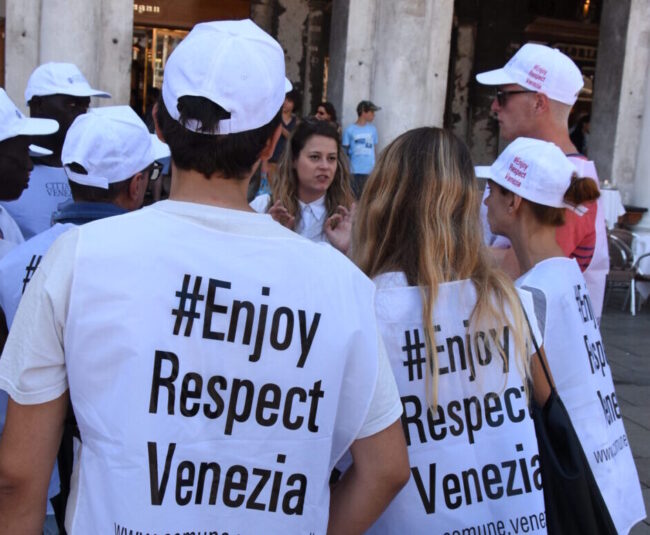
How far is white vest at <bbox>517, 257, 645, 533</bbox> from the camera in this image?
2375 millimetres

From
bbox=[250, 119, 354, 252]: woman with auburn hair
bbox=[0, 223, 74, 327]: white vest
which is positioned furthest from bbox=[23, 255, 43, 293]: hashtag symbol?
bbox=[250, 119, 354, 252]: woman with auburn hair

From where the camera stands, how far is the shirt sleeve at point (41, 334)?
4.62 feet

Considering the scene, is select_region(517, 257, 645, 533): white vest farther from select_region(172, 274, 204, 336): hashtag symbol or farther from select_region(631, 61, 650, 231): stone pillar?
select_region(631, 61, 650, 231): stone pillar

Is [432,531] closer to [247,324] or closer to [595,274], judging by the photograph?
[247,324]

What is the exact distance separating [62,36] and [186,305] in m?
7.42

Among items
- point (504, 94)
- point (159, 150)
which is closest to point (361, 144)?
point (504, 94)

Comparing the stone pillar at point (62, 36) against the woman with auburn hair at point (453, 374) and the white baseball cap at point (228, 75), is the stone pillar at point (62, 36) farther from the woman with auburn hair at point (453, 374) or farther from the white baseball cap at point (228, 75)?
the white baseball cap at point (228, 75)

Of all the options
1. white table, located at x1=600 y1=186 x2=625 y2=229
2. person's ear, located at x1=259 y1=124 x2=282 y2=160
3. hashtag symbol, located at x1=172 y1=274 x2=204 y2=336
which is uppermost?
person's ear, located at x1=259 y1=124 x2=282 y2=160

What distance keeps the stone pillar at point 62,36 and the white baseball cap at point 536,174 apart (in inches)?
255

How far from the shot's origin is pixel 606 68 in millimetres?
11805

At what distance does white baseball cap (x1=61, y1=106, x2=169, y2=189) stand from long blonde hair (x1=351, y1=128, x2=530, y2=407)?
780 millimetres

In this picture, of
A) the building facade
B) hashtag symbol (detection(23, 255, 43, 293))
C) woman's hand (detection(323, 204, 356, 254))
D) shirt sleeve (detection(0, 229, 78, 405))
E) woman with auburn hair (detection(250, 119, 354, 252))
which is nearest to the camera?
shirt sleeve (detection(0, 229, 78, 405))

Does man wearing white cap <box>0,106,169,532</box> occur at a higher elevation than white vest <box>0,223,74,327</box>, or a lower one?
higher

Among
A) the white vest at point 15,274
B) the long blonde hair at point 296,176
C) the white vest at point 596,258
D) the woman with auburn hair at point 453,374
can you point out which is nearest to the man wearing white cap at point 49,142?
the long blonde hair at point 296,176
